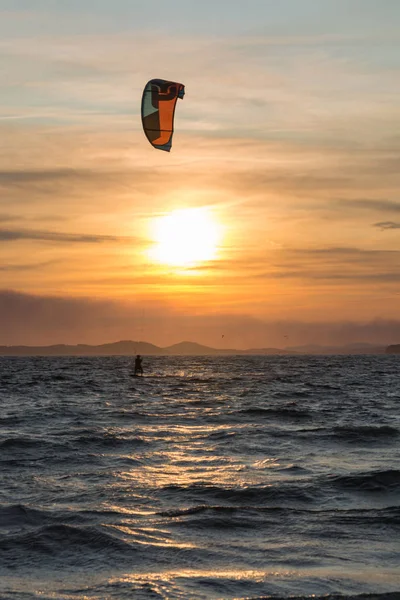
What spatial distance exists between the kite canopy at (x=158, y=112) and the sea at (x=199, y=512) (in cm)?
1030

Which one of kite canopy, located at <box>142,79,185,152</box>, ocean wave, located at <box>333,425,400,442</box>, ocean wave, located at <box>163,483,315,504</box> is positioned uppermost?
kite canopy, located at <box>142,79,185,152</box>

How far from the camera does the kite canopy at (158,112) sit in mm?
27969

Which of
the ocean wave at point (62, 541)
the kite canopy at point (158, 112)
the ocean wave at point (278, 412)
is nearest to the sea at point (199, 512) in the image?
the ocean wave at point (62, 541)

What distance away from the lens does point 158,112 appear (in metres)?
28.5

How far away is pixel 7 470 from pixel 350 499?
25.4 feet

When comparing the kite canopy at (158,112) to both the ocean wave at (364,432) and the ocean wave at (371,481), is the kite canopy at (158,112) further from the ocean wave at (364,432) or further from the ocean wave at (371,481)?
the ocean wave at (371,481)

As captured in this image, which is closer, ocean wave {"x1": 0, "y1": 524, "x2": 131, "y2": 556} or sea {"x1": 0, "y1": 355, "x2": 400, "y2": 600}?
sea {"x1": 0, "y1": 355, "x2": 400, "y2": 600}

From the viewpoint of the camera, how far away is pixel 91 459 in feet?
65.3

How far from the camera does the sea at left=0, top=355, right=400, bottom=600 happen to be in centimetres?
968

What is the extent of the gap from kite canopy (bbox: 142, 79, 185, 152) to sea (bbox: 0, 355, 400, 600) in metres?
10.3

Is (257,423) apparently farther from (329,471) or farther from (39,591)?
(39,591)

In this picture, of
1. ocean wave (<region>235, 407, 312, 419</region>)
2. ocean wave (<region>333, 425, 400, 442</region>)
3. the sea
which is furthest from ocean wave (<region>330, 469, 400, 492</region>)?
ocean wave (<region>235, 407, 312, 419</region>)

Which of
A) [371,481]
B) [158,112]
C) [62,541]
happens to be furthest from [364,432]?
[62,541]

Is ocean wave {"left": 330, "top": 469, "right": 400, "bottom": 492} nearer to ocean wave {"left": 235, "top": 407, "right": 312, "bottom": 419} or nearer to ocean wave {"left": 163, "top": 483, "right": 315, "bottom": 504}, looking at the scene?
ocean wave {"left": 163, "top": 483, "right": 315, "bottom": 504}
